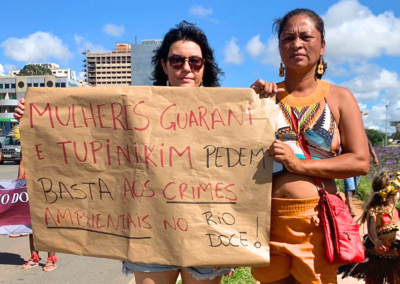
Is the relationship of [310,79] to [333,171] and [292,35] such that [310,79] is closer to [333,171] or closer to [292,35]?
[292,35]

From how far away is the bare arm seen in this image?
2027 millimetres

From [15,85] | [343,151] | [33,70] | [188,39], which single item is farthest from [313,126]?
[33,70]

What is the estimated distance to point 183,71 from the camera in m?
2.33

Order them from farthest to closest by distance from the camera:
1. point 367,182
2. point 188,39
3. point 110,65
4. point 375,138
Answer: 1. point 110,65
2. point 375,138
3. point 367,182
4. point 188,39

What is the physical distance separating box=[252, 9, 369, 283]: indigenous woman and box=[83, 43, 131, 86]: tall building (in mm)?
164741

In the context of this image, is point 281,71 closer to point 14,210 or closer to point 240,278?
point 240,278

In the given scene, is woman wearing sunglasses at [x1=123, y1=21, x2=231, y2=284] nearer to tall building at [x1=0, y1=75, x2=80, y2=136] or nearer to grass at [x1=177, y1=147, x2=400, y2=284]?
grass at [x1=177, y1=147, x2=400, y2=284]

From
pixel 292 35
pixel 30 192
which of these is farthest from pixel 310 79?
pixel 30 192

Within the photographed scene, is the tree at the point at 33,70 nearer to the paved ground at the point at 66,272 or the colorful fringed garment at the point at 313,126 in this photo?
the paved ground at the point at 66,272

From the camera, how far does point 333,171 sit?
6.74ft

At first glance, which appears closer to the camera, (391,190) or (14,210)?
(391,190)

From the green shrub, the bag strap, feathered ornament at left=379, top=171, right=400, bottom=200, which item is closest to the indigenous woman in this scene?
the bag strap

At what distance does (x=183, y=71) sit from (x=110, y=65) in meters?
169

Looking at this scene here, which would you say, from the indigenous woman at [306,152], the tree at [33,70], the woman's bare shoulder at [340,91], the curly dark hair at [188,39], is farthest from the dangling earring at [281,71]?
the tree at [33,70]
